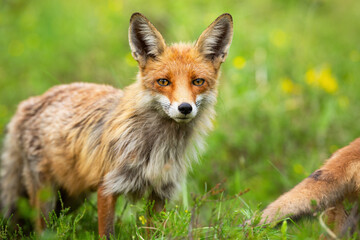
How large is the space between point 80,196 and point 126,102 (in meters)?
1.30

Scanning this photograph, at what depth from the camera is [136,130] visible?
14.7 ft

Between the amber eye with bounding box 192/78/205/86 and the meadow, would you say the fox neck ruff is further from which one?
the meadow

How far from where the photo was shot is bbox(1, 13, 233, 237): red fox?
4.30 meters

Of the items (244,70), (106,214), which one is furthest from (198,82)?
(244,70)

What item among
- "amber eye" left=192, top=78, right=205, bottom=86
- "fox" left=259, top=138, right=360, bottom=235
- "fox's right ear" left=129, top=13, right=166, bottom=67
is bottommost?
"fox" left=259, top=138, right=360, bottom=235

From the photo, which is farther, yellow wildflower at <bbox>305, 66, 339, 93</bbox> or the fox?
yellow wildflower at <bbox>305, 66, 339, 93</bbox>

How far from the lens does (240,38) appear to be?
30.8ft

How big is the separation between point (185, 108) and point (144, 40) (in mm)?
992

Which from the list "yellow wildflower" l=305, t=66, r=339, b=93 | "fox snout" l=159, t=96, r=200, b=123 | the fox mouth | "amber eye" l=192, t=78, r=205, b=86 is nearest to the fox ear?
"amber eye" l=192, t=78, r=205, b=86

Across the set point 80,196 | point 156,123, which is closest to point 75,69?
point 80,196

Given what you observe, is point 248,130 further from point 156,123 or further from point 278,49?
point 156,123

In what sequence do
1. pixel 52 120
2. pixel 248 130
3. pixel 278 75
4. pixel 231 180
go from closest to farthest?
pixel 52 120
pixel 231 180
pixel 248 130
pixel 278 75

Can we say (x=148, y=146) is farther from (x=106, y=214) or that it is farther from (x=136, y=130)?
(x=106, y=214)

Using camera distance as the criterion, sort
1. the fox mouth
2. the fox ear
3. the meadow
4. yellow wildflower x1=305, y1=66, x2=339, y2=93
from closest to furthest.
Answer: the fox mouth, the fox ear, the meadow, yellow wildflower x1=305, y1=66, x2=339, y2=93
